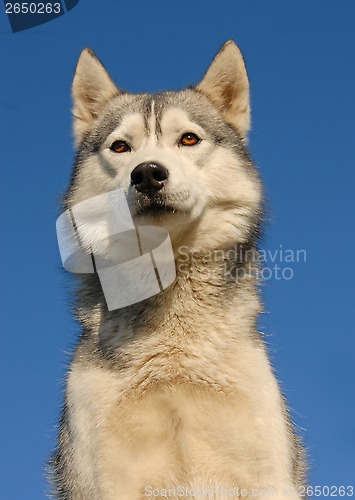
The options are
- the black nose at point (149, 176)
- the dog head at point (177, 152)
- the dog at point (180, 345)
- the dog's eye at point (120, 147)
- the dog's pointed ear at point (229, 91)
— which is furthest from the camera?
the dog's pointed ear at point (229, 91)

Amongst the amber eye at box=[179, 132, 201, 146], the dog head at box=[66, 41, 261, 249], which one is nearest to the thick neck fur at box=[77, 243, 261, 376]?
the dog head at box=[66, 41, 261, 249]

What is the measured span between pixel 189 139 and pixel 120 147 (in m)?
0.71

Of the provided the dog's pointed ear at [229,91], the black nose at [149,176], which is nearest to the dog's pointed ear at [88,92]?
the dog's pointed ear at [229,91]

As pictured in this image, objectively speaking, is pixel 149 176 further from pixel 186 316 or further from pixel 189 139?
pixel 186 316

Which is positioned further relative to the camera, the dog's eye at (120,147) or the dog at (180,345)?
the dog's eye at (120,147)

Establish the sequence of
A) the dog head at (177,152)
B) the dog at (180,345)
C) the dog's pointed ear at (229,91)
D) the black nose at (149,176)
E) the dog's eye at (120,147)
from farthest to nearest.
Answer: the dog's pointed ear at (229,91) < the dog's eye at (120,147) < the dog head at (177,152) < the black nose at (149,176) < the dog at (180,345)

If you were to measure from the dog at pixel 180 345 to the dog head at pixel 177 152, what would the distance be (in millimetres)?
16

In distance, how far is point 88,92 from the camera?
7.83 metres

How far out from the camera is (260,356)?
6.04 meters

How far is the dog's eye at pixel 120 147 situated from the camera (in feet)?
22.2

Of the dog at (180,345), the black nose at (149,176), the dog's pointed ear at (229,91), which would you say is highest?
the dog's pointed ear at (229,91)

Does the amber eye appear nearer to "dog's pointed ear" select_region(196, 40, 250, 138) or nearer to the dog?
the dog

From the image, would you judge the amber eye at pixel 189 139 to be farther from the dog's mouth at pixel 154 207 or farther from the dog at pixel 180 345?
the dog's mouth at pixel 154 207

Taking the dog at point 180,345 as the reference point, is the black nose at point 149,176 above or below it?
above
